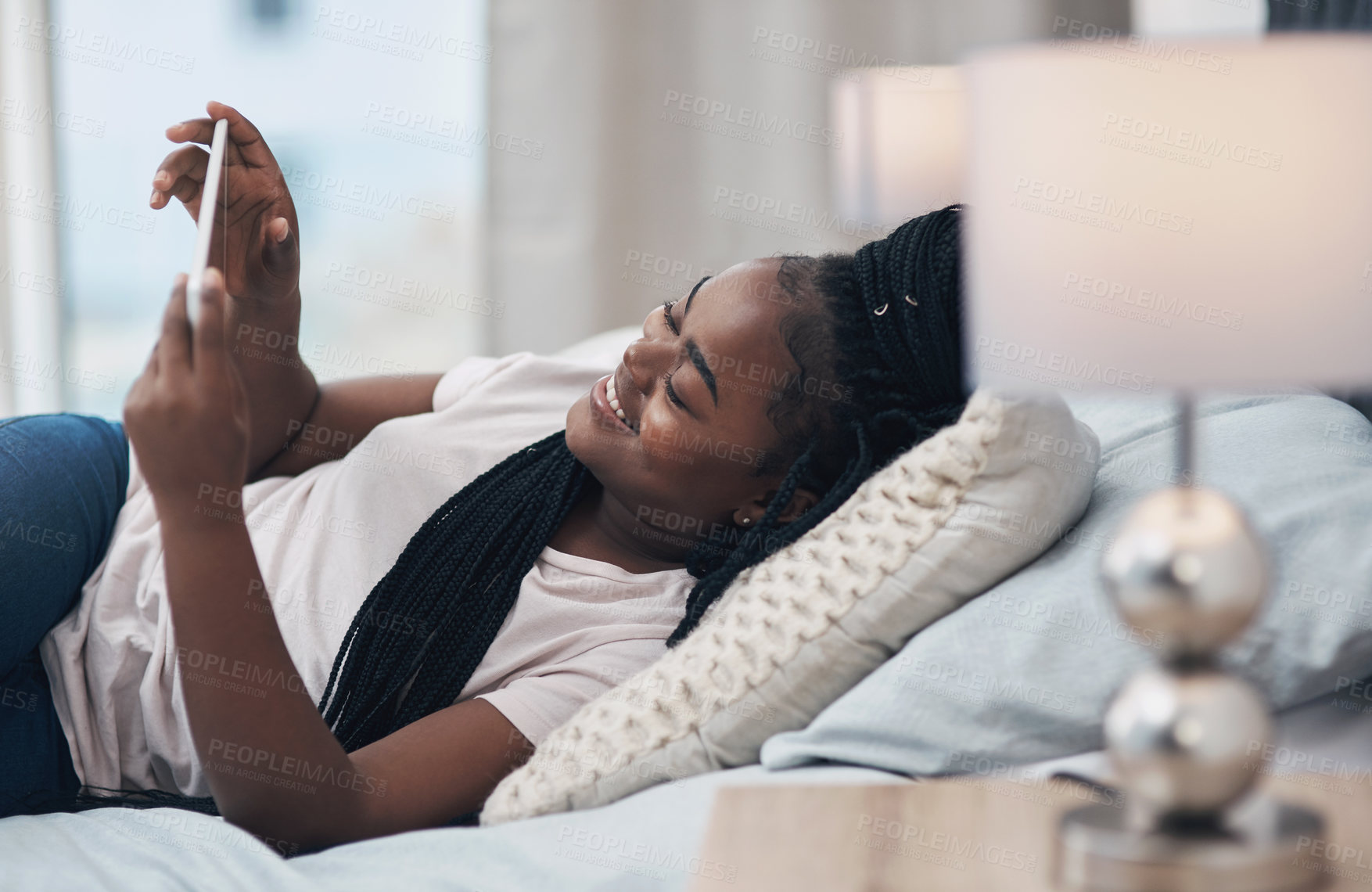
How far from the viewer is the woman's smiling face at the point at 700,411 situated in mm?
1177

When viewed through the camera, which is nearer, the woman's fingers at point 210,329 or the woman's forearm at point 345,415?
the woman's fingers at point 210,329

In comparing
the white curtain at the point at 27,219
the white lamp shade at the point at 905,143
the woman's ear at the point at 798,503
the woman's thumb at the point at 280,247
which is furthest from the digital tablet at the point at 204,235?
the white curtain at the point at 27,219

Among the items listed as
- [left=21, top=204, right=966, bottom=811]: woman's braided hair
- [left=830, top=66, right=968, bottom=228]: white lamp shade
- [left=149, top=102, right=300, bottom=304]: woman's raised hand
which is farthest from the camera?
[left=830, top=66, right=968, bottom=228]: white lamp shade

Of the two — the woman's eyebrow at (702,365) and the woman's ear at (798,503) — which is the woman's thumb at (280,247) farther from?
the woman's ear at (798,503)

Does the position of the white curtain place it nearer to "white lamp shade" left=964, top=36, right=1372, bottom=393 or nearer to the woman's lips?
the woman's lips

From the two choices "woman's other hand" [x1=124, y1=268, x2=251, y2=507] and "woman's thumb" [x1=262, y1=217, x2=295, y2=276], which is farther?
"woman's thumb" [x1=262, y1=217, x2=295, y2=276]

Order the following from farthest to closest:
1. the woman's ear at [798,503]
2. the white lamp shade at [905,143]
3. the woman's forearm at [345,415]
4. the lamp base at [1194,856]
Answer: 1. the white lamp shade at [905,143]
2. the woman's forearm at [345,415]
3. the woman's ear at [798,503]
4. the lamp base at [1194,856]

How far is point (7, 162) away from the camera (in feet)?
9.07

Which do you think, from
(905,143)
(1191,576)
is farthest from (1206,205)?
(905,143)

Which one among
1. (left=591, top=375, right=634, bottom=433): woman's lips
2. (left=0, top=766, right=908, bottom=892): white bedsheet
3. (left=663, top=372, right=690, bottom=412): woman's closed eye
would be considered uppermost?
(left=663, top=372, right=690, bottom=412): woman's closed eye

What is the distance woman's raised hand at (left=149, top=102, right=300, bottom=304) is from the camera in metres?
1.31

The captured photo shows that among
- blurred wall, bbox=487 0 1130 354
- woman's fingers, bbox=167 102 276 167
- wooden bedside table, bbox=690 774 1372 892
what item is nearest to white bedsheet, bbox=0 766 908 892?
wooden bedside table, bbox=690 774 1372 892

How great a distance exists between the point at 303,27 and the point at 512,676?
2.20 m

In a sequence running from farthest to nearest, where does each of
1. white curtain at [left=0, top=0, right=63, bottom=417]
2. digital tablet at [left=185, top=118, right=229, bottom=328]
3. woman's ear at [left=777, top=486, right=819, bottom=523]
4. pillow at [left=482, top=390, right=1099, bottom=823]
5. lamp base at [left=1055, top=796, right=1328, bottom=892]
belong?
white curtain at [left=0, top=0, right=63, bottom=417], woman's ear at [left=777, top=486, right=819, bottom=523], pillow at [left=482, top=390, right=1099, bottom=823], digital tablet at [left=185, top=118, right=229, bottom=328], lamp base at [left=1055, top=796, right=1328, bottom=892]
